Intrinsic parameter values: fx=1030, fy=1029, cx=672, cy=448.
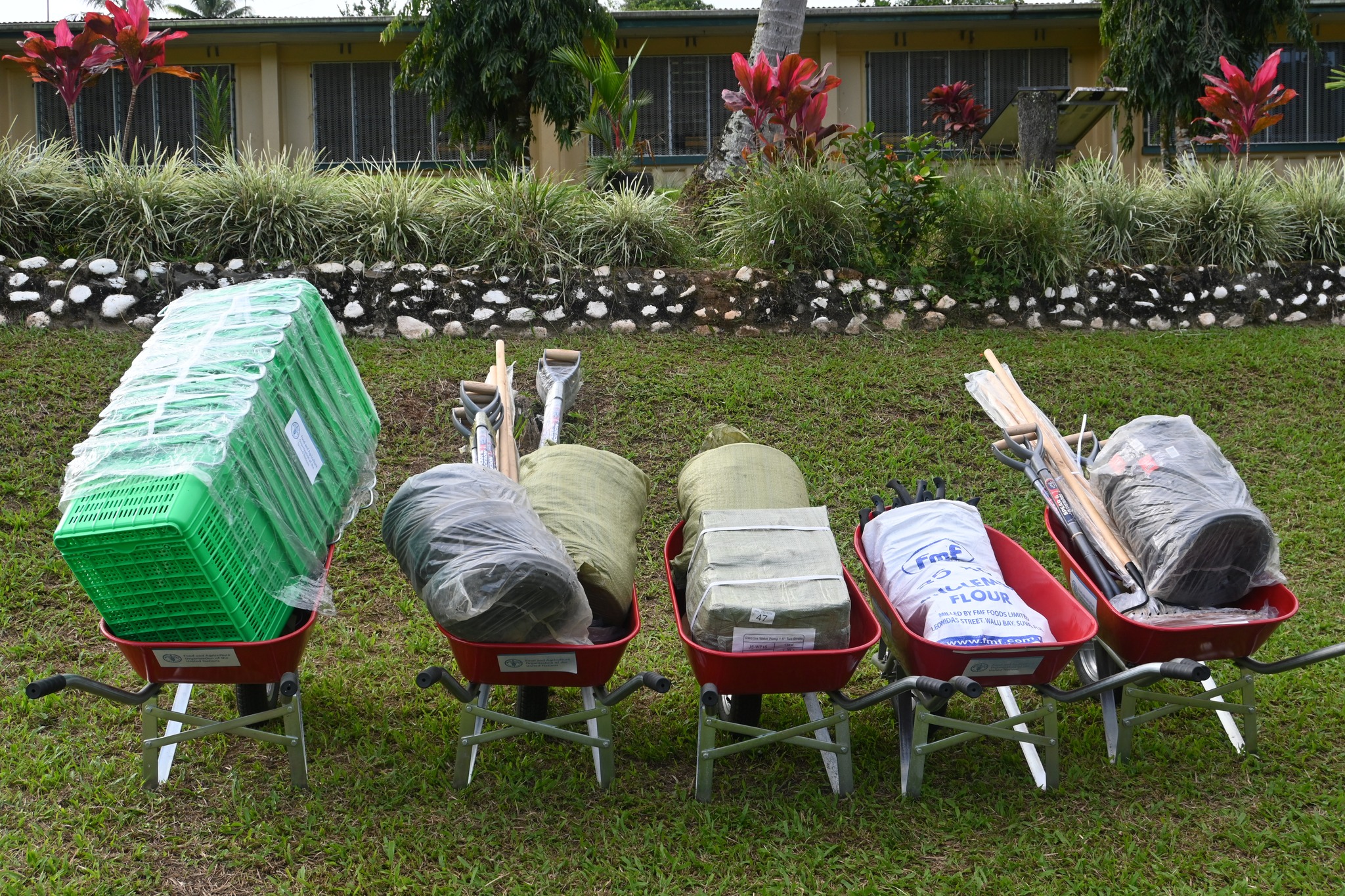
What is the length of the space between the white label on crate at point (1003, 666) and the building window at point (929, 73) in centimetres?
1399

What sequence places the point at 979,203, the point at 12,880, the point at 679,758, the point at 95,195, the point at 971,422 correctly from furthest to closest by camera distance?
the point at 979,203 < the point at 95,195 < the point at 971,422 < the point at 679,758 < the point at 12,880

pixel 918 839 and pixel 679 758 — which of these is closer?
pixel 918 839

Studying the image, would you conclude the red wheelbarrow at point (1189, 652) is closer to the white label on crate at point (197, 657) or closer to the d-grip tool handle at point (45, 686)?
the white label on crate at point (197, 657)

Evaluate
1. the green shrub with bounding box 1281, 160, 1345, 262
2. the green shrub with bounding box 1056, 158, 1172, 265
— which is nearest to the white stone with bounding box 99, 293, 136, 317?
the green shrub with bounding box 1056, 158, 1172, 265

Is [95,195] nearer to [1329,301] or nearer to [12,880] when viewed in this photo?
[12,880]

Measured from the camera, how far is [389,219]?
7461 mm

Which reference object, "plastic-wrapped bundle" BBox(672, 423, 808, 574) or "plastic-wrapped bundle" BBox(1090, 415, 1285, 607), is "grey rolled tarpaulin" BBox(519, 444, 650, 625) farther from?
"plastic-wrapped bundle" BBox(1090, 415, 1285, 607)

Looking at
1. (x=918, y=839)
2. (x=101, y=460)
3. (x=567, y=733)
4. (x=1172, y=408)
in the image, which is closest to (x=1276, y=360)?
(x=1172, y=408)

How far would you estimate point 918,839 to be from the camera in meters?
3.15

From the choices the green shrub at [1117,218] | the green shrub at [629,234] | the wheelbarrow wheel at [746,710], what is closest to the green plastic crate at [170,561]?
the wheelbarrow wheel at [746,710]

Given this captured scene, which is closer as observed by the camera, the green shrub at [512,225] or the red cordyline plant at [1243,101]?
the green shrub at [512,225]

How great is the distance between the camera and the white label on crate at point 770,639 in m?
3.02

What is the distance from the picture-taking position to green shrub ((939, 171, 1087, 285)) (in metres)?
7.77

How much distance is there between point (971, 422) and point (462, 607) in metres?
4.26
